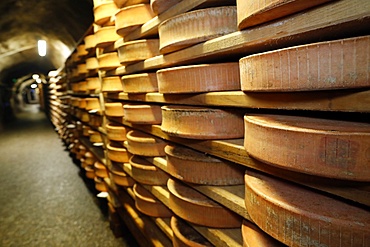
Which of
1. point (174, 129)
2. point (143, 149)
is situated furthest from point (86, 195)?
point (174, 129)

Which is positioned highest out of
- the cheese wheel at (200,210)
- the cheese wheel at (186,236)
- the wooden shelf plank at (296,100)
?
the wooden shelf plank at (296,100)

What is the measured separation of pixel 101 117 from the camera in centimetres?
349

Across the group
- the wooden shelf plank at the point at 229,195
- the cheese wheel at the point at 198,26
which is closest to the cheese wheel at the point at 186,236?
the wooden shelf plank at the point at 229,195

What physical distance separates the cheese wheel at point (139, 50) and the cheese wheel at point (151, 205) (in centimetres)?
95

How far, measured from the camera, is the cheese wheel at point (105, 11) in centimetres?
237

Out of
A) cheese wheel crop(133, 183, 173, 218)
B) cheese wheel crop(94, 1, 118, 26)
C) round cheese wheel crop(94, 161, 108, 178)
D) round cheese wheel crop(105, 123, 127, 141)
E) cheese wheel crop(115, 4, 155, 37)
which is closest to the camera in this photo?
cheese wheel crop(115, 4, 155, 37)

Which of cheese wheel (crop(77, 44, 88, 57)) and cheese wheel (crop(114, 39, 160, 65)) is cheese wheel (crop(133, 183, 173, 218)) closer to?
cheese wheel (crop(114, 39, 160, 65))

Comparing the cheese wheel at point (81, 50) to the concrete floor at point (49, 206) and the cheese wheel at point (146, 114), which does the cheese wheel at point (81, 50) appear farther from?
the cheese wheel at point (146, 114)

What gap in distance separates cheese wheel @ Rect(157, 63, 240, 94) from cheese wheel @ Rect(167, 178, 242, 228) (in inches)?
20.1

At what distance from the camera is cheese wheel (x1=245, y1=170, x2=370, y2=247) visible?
674 millimetres

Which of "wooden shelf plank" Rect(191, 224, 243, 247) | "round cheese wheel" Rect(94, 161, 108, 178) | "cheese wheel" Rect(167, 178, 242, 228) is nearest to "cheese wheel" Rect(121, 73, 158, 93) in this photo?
"cheese wheel" Rect(167, 178, 242, 228)

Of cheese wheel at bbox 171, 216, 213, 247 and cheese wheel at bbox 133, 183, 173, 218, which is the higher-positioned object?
cheese wheel at bbox 171, 216, 213, 247

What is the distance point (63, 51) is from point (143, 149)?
23.1 ft

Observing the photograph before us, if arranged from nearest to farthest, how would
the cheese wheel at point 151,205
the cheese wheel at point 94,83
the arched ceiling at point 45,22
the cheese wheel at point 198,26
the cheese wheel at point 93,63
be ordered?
the cheese wheel at point 198,26 < the cheese wheel at point 151,205 < the cheese wheel at point 93,63 < the cheese wheel at point 94,83 < the arched ceiling at point 45,22
